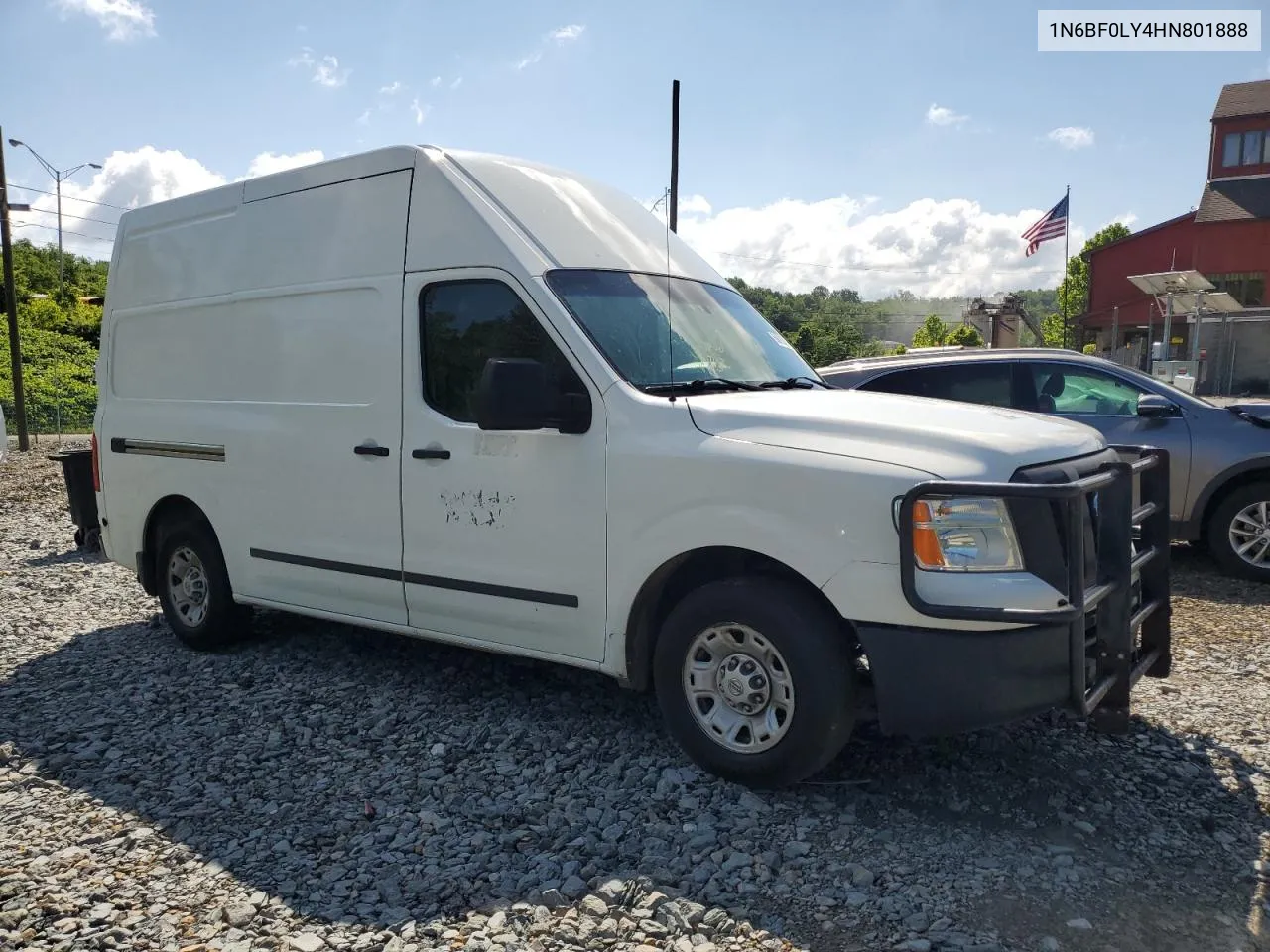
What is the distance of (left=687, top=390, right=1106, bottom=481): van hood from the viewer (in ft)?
11.3

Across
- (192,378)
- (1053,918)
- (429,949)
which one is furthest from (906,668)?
(192,378)

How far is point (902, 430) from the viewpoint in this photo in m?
3.61

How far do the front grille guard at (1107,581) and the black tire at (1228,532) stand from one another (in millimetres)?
3565

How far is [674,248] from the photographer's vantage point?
5277 millimetres

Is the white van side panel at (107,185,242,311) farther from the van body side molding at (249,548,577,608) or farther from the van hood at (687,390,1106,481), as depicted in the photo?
the van hood at (687,390,1106,481)

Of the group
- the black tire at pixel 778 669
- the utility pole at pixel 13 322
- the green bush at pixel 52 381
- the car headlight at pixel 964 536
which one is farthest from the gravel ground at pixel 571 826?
the green bush at pixel 52 381

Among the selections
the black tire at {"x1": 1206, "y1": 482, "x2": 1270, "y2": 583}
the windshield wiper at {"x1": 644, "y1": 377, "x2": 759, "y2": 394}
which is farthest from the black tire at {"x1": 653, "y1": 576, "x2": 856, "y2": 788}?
the black tire at {"x1": 1206, "y1": 482, "x2": 1270, "y2": 583}

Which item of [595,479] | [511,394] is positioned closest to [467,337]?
[511,394]

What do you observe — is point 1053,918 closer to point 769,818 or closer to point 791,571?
point 769,818

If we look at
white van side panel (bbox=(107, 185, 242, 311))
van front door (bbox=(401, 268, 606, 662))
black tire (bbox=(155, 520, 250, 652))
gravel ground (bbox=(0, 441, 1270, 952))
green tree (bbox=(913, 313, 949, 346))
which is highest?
green tree (bbox=(913, 313, 949, 346))

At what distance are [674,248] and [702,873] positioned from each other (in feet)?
10.5

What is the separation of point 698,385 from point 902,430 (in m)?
1.00

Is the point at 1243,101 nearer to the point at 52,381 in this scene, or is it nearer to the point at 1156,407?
the point at 1156,407

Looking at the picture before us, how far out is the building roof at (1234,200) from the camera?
38719 millimetres
